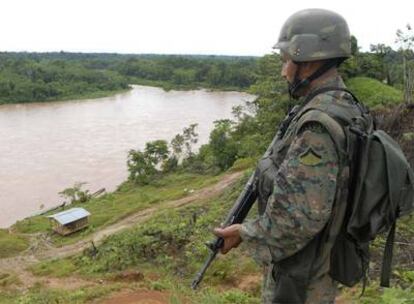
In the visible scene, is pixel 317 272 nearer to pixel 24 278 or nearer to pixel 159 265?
pixel 159 265

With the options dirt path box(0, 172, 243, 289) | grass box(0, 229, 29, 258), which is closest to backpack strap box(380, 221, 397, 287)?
dirt path box(0, 172, 243, 289)

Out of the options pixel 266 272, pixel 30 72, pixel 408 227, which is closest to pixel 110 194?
pixel 408 227

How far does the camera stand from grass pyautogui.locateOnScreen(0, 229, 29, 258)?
16562 mm

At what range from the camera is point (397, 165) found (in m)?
1.77

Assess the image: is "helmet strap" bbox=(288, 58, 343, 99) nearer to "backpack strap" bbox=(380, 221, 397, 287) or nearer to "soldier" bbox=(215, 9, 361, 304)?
"soldier" bbox=(215, 9, 361, 304)

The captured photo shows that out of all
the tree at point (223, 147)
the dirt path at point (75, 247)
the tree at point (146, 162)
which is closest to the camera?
the dirt path at point (75, 247)

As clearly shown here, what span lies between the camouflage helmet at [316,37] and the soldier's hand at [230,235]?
732 millimetres

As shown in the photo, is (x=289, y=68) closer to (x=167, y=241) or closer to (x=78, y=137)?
(x=167, y=241)

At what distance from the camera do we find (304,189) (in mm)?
1742

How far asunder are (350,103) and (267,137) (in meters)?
16.5

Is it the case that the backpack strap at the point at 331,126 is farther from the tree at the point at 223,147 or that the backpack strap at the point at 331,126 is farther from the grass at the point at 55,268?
the tree at the point at 223,147

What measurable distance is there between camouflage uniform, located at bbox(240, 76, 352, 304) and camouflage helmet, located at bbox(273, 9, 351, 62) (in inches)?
6.7

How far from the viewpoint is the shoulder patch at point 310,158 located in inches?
68.4

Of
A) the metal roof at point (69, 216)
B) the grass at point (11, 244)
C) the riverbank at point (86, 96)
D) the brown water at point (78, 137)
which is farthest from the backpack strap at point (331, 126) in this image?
the riverbank at point (86, 96)
